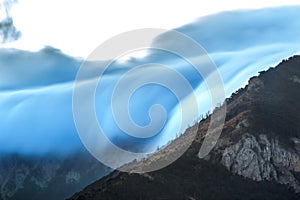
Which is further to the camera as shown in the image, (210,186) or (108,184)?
(210,186)

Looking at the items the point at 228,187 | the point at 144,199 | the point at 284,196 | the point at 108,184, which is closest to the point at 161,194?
the point at 144,199

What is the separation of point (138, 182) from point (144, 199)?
1400cm

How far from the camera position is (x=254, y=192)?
642 ft

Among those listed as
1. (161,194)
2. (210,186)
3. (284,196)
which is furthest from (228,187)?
(161,194)

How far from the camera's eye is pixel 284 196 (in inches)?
7751

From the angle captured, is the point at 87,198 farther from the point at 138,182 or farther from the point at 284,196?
the point at 284,196

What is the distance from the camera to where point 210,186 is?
19662cm

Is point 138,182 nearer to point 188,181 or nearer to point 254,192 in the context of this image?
point 188,181

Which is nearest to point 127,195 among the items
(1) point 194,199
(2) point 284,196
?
(1) point 194,199

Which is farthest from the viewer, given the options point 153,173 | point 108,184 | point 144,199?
point 153,173

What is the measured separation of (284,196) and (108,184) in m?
62.5

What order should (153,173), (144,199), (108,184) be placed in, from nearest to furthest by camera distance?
(144,199), (108,184), (153,173)

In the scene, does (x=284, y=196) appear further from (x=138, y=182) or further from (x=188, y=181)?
(x=138, y=182)

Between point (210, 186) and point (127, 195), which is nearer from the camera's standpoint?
point (127, 195)
